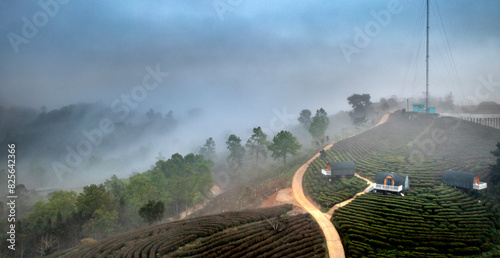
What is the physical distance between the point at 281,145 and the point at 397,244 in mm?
44302

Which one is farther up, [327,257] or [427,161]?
[427,161]

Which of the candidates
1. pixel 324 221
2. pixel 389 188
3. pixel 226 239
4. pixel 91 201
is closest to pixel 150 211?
pixel 91 201

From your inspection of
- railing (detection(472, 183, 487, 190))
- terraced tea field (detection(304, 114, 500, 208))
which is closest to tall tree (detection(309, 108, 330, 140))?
terraced tea field (detection(304, 114, 500, 208))

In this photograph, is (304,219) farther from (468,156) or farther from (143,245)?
(468,156)

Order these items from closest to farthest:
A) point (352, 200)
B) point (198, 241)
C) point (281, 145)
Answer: point (198, 241) < point (352, 200) < point (281, 145)

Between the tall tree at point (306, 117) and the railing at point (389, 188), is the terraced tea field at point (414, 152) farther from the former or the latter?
the tall tree at point (306, 117)

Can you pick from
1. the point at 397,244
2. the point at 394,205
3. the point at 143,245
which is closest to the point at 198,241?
the point at 143,245

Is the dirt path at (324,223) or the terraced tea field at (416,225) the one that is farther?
the dirt path at (324,223)

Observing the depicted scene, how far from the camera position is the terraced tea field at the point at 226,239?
85.9ft

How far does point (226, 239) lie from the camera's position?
2856 cm

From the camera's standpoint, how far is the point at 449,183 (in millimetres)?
37031

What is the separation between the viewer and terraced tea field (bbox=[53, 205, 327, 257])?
26.2m

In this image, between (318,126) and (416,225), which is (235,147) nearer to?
(318,126)

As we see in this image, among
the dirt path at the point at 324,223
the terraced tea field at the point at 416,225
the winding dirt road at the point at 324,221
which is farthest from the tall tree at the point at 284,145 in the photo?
the terraced tea field at the point at 416,225
